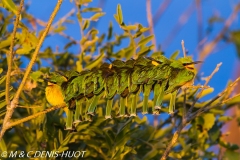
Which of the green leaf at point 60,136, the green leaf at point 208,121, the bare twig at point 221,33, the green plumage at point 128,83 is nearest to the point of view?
the green plumage at point 128,83

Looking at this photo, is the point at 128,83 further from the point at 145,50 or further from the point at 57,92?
the point at 145,50

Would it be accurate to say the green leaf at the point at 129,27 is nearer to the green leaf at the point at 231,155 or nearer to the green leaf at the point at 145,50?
the green leaf at the point at 145,50

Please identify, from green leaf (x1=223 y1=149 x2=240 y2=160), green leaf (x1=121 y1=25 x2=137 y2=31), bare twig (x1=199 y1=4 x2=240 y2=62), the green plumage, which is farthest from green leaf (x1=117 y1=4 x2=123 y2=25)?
bare twig (x1=199 y1=4 x2=240 y2=62)

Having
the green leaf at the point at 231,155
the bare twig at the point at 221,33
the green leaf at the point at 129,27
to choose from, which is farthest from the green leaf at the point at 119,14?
the bare twig at the point at 221,33

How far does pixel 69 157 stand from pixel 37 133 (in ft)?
0.25

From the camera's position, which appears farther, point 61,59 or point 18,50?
point 61,59

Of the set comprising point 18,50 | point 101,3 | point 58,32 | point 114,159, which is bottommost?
point 114,159

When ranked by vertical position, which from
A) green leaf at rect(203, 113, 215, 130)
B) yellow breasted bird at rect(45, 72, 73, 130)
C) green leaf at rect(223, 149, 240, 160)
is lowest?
green leaf at rect(223, 149, 240, 160)

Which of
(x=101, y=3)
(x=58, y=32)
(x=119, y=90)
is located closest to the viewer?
(x=119, y=90)

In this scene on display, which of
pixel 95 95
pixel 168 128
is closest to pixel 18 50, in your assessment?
pixel 95 95

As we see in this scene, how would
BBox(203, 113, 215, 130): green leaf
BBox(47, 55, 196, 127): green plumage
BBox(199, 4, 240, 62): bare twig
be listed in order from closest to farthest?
BBox(47, 55, 196, 127): green plumage → BBox(203, 113, 215, 130): green leaf → BBox(199, 4, 240, 62): bare twig

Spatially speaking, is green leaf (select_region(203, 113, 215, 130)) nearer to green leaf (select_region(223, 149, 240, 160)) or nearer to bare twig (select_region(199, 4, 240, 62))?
green leaf (select_region(223, 149, 240, 160))

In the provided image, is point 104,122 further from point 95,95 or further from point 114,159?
point 95,95

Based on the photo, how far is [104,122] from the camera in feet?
2.66
